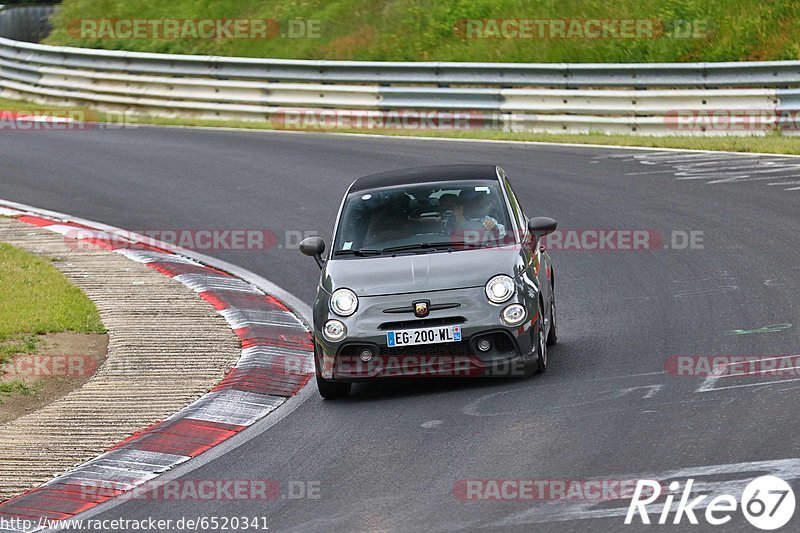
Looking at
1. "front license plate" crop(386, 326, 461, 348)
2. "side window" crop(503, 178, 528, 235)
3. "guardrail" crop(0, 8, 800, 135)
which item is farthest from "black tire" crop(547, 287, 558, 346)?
"guardrail" crop(0, 8, 800, 135)

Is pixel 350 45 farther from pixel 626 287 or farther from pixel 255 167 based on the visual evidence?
pixel 626 287

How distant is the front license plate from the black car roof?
171cm

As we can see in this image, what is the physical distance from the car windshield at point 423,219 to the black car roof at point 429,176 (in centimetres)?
10

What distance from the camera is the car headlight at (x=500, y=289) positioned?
955 centimetres

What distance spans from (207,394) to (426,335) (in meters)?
1.75

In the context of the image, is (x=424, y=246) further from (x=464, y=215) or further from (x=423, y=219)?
(x=464, y=215)

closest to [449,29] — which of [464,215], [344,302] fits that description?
[464,215]

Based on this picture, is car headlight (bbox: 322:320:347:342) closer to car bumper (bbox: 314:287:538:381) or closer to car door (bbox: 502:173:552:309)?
car bumper (bbox: 314:287:538:381)

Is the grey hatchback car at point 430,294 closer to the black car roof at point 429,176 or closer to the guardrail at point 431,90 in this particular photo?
the black car roof at point 429,176

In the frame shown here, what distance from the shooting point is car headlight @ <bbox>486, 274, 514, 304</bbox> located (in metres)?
9.55

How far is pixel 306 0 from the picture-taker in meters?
32.1

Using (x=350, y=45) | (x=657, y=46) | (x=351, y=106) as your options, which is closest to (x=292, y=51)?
(x=350, y=45)

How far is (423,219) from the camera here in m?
10.4

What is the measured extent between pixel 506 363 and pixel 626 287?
11.4 feet
